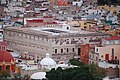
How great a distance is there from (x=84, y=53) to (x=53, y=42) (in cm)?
367

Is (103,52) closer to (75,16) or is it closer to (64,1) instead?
(75,16)

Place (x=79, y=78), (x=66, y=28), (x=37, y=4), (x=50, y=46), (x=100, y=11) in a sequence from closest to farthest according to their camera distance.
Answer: (x=79, y=78) → (x=50, y=46) → (x=66, y=28) → (x=100, y=11) → (x=37, y=4)

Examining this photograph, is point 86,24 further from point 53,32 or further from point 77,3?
point 77,3

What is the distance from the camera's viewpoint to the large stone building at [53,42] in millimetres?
49094

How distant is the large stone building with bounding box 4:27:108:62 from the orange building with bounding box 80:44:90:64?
66.2 inches

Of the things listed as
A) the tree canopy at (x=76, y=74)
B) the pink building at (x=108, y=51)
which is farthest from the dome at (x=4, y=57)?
the pink building at (x=108, y=51)

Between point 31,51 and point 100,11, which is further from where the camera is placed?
point 100,11

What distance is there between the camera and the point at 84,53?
46250 millimetres

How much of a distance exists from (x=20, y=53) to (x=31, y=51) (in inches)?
36.6

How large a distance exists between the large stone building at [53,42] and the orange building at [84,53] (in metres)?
1.68

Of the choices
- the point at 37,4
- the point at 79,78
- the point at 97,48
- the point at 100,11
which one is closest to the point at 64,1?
the point at 37,4

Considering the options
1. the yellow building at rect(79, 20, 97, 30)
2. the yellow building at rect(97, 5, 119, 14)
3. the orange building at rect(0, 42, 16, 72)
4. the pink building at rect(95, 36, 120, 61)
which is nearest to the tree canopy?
the orange building at rect(0, 42, 16, 72)

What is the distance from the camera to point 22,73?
129 feet

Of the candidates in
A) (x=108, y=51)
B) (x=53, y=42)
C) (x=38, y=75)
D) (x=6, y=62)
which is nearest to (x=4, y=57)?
(x=6, y=62)
